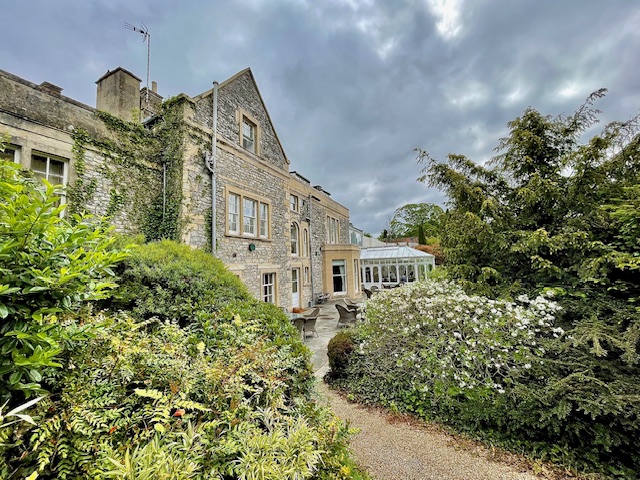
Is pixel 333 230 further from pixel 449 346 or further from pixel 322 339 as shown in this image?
pixel 449 346

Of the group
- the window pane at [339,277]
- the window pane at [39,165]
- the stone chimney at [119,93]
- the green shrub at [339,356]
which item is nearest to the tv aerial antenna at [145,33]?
the stone chimney at [119,93]

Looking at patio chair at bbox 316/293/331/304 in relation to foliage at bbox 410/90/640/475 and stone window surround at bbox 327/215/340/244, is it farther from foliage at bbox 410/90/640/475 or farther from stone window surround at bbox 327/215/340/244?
foliage at bbox 410/90/640/475

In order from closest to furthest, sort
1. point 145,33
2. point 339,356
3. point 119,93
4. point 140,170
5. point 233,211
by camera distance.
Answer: point 339,356 < point 140,170 < point 119,93 < point 233,211 < point 145,33

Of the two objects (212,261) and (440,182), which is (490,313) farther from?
(212,261)

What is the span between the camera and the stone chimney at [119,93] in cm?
891

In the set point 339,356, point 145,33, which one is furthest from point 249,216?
point 145,33

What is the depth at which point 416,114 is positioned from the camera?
13773mm

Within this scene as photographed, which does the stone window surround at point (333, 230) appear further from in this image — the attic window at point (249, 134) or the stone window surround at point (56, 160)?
the stone window surround at point (56, 160)

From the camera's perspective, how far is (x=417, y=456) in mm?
3664

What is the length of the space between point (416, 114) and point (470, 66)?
17.1ft

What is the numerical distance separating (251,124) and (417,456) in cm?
1210

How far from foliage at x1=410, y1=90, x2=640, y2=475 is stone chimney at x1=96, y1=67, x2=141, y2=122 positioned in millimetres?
10073

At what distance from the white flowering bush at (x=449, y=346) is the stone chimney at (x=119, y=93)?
34.0ft

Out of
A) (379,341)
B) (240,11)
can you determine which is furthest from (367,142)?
(379,341)
